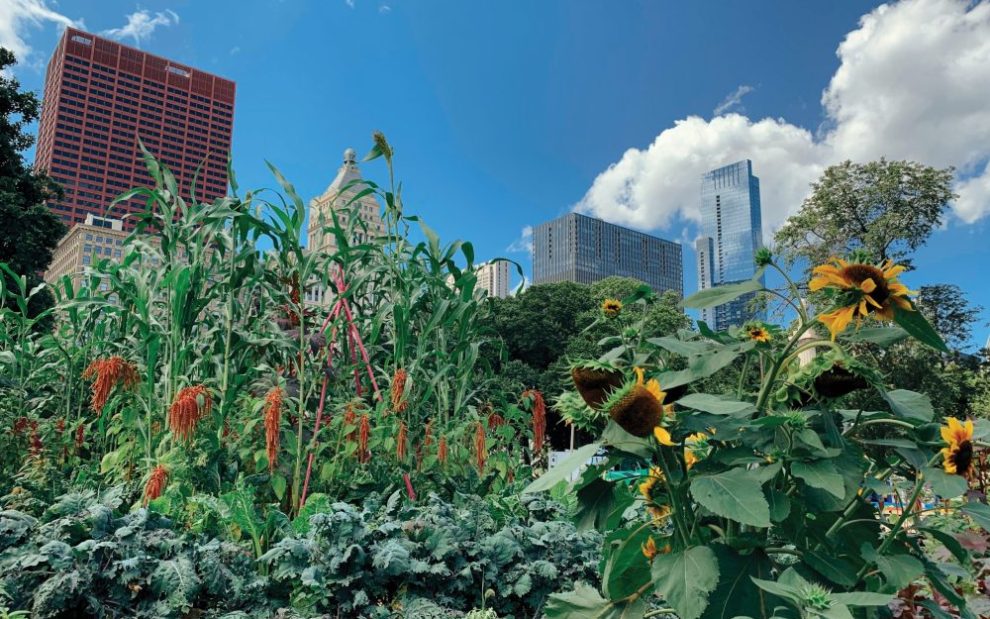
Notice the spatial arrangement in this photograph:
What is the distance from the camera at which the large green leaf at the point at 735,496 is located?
2.95 feet

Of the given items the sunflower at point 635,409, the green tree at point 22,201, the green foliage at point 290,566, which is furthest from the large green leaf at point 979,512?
the green tree at point 22,201

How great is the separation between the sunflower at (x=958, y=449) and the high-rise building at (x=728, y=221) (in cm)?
16623

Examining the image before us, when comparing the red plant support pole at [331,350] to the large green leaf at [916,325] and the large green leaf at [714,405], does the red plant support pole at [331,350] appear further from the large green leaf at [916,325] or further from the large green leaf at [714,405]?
the large green leaf at [916,325]

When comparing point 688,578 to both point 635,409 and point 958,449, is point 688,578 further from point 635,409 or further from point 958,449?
point 958,449

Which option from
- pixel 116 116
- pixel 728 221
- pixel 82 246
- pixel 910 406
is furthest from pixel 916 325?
pixel 728 221

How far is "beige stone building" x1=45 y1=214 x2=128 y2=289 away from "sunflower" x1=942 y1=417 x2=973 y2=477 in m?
4.68

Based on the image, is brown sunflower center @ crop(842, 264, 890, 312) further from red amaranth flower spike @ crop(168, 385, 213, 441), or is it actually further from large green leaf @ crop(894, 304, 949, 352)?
red amaranth flower spike @ crop(168, 385, 213, 441)

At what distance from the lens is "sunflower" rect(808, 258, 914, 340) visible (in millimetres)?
1027

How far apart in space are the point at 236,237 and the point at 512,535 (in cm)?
244

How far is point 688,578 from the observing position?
3.16 ft

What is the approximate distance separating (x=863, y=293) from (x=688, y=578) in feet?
1.84

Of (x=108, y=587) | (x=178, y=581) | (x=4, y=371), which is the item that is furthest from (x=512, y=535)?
(x=4, y=371)

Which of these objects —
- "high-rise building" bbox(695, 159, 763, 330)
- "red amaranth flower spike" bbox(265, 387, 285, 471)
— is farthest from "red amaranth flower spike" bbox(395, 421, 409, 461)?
"high-rise building" bbox(695, 159, 763, 330)

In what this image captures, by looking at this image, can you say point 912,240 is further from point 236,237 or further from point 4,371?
point 4,371
